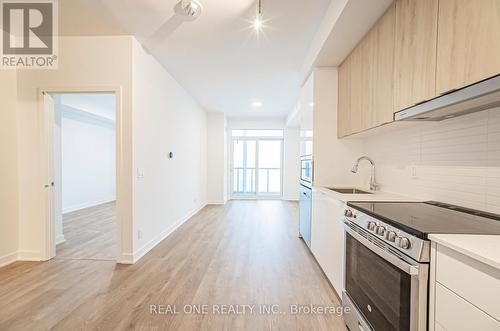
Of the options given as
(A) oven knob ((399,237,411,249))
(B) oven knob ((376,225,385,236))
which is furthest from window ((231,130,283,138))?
(A) oven knob ((399,237,411,249))

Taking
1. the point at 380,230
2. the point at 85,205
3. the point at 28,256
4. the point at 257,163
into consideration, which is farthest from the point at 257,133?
the point at 380,230

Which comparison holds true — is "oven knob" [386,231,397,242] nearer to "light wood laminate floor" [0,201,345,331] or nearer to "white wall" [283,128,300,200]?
"light wood laminate floor" [0,201,345,331]

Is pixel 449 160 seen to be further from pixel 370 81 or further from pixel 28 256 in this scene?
Result: pixel 28 256

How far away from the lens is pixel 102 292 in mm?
2053

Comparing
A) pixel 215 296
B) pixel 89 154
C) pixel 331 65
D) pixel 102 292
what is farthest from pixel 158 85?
pixel 89 154

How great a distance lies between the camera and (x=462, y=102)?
113 cm

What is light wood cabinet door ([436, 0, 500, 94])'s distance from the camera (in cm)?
95

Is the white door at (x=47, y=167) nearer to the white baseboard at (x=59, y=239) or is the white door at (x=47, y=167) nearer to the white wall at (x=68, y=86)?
the white wall at (x=68, y=86)

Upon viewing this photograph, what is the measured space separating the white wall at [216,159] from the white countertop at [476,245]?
5804mm

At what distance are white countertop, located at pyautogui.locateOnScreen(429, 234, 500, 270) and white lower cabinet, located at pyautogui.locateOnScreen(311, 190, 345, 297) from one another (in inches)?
35.4


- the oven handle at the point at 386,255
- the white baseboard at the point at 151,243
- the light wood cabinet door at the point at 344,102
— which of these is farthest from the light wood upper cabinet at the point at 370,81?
the white baseboard at the point at 151,243

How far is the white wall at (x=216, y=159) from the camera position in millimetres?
6500

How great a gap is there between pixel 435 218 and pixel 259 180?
6.22m

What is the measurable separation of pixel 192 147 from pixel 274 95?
220 cm
